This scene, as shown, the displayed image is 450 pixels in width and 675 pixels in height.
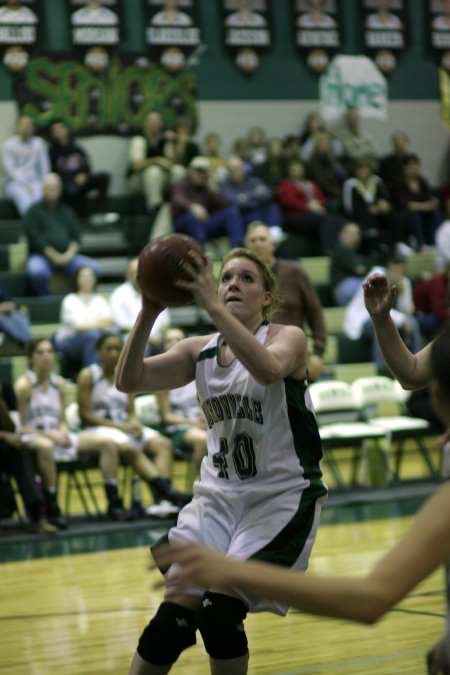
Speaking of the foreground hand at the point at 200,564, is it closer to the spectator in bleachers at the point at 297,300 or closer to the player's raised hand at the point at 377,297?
the player's raised hand at the point at 377,297

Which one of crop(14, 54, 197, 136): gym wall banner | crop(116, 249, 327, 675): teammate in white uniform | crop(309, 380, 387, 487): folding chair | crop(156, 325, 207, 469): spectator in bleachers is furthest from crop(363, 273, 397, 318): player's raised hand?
crop(14, 54, 197, 136): gym wall banner

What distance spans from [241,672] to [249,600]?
0.76 feet

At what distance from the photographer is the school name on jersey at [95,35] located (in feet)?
45.1

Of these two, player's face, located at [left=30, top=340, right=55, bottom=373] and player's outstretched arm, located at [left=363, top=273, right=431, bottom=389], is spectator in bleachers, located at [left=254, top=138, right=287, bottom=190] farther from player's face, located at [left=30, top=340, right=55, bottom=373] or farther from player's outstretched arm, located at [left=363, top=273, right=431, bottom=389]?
player's outstretched arm, located at [left=363, top=273, right=431, bottom=389]

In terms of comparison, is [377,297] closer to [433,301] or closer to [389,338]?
[389,338]

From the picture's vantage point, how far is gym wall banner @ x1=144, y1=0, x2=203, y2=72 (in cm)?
1416

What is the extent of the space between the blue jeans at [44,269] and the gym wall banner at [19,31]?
286cm

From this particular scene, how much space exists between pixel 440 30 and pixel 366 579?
14831 mm

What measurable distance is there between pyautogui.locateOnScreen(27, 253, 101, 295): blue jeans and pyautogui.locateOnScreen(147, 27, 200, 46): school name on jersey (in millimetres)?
3707

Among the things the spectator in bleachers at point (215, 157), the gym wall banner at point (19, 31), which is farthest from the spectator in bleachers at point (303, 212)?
the gym wall banner at point (19, 31)

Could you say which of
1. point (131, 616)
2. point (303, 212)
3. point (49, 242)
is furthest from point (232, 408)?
point (303, 212)

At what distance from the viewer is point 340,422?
10219 mm

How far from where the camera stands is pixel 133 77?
14.0 meters

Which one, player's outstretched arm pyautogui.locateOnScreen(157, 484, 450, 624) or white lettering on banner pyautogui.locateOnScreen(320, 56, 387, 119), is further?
white lettering on banner pyautogui.locateOnScreen(320, 56, 387, 119)
